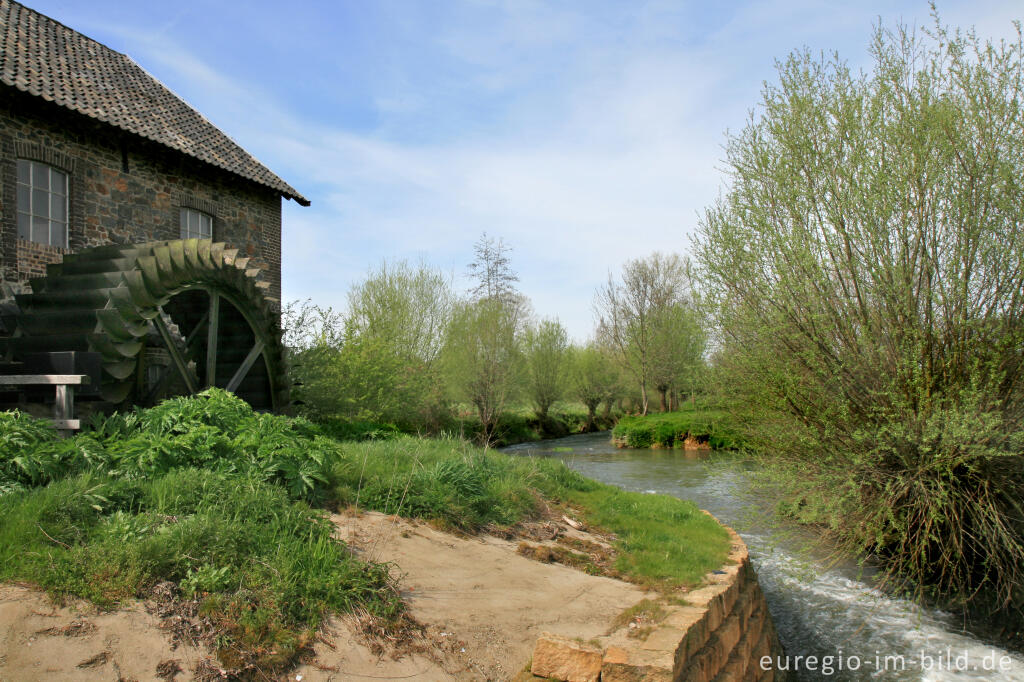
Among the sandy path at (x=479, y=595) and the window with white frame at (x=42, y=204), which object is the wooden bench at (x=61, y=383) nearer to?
the sandy path at (x=479, y=595)

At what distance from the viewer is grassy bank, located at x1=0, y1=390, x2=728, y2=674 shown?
10.7ft

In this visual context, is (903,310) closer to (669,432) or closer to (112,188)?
(112,188)

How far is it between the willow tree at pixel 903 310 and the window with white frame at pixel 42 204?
9.65 metres

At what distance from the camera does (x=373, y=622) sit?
359 cm

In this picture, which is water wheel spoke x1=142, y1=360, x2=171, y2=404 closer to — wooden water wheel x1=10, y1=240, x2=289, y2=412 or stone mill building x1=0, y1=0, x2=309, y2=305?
wooden water wheel x1=10, y1=240, x2=289, y2=412

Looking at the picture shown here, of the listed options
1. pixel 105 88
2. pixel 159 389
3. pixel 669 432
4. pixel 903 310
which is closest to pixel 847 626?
pixel 903 310

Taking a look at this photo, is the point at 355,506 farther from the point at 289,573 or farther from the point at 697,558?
the point at 697,558

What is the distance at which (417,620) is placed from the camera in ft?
12.4

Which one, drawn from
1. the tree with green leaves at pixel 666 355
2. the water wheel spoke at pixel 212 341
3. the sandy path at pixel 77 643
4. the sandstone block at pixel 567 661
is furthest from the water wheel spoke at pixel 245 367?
the tree with green leaves at pixel 666 355

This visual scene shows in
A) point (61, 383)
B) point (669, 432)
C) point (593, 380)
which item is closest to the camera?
point (61, 383)

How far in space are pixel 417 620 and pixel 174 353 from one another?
6.29 meters

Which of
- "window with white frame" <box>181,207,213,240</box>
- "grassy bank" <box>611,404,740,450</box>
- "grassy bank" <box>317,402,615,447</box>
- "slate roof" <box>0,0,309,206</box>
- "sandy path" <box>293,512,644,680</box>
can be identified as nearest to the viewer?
"sandy path" <box>293,512,644,680</box>

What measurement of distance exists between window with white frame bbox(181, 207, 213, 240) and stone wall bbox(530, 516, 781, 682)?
10860 mm

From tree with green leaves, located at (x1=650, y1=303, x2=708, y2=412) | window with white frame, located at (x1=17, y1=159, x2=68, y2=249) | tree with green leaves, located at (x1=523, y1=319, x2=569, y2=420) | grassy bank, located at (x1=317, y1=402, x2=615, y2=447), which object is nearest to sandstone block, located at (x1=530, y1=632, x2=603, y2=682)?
window with white frame, located at (x1=17, y1=159, x2=68, y2=249)
